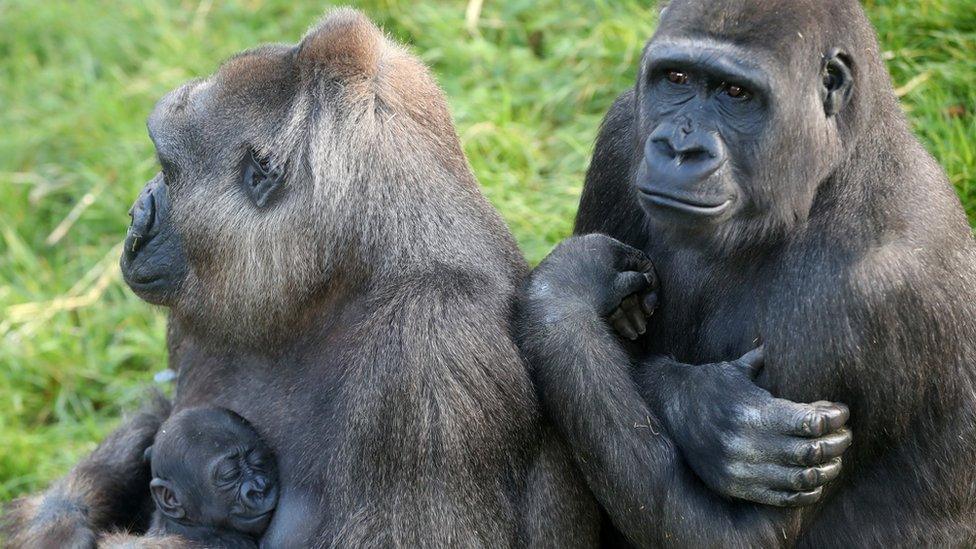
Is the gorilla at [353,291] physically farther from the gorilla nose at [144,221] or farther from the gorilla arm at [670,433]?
the gorilla arm at [670,433]

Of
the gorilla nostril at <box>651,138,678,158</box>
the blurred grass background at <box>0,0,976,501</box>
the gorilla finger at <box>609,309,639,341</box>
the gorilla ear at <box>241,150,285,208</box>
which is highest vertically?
the gorilla nostril at <box>651,138,678,158</box>

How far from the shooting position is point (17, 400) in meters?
7.31

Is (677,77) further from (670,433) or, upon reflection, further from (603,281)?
(670,433)

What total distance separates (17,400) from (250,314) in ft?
10.1

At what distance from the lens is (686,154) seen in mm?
4277

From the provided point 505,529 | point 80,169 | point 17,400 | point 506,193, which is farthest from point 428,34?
point 505,529

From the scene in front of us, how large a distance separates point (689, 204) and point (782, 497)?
3.20ft

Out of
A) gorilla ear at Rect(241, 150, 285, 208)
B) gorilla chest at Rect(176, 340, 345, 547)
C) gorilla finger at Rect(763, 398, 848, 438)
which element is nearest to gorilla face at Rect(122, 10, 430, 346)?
gorilla ear at Rect(241, 150, 285, 208)

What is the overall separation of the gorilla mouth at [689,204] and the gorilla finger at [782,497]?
0.90m

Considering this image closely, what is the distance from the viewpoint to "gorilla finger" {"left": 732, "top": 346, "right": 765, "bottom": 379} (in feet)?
14.5

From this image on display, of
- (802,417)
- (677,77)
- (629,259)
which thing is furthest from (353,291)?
(802,417)

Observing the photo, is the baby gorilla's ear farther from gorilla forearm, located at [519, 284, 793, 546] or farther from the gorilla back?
the gorilla back

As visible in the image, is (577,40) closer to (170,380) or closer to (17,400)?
(170,380)

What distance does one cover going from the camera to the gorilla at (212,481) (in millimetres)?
4715
